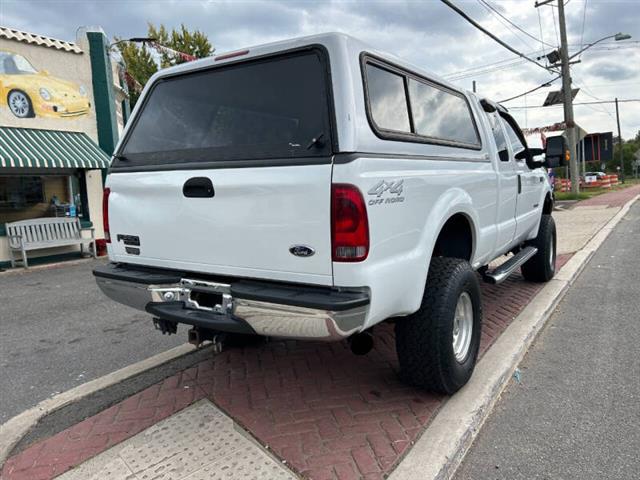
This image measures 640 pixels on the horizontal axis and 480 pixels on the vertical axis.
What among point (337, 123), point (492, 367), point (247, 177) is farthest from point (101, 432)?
point (492, 367)

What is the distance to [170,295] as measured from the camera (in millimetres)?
2838

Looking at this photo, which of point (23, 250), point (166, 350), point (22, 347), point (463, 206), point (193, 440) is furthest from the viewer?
point (23, 250)

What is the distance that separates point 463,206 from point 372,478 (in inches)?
72.7

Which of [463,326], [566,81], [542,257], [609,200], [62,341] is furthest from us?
[566,81]

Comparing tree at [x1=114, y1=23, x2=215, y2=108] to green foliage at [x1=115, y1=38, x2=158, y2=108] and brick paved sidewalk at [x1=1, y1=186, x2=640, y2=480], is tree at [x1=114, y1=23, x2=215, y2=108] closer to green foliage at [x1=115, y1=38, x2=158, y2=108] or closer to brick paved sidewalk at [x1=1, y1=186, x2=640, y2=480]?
green foliage at [x1=115, y1=38, x2=158, y2=108]

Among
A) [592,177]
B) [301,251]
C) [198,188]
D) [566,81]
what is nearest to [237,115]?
[198,188]

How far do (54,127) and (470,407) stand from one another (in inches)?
458

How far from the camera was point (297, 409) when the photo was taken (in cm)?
312

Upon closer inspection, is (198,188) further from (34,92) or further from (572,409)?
(34,92)

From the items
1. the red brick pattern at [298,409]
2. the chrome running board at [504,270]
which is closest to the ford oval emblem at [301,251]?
the red brick pattern at [298,409]

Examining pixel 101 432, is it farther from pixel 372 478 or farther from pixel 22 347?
pixel 22 347

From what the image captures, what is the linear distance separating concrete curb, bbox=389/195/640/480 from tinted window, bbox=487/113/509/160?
165 cm

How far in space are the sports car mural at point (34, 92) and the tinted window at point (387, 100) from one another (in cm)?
1057

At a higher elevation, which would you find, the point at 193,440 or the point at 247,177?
the point at 247,177
